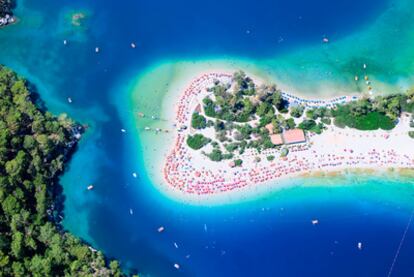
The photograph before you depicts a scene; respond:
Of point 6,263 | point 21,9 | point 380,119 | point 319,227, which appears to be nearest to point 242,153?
point 319,227

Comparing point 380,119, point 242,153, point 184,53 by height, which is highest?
point 184,53

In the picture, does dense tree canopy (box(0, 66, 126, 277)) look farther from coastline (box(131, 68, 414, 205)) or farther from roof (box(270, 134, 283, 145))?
roof (box(270, 134, 283, 145))

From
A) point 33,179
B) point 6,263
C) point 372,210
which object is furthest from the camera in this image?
point 372,210

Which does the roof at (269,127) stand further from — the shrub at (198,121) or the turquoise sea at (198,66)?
the shrub at (198,121)

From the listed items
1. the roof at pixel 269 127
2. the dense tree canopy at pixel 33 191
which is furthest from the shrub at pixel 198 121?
the dense tree canopy at pixel 33 191

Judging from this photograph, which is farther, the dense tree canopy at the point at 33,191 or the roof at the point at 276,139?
the roof at the point at 276,139

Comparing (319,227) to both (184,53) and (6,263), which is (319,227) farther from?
(6,263)
